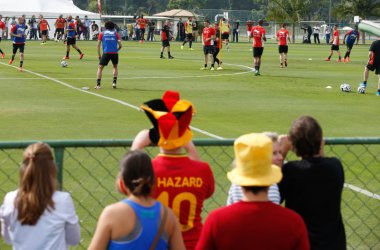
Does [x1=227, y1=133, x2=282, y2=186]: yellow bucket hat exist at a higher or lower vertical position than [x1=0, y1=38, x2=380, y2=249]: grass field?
higher

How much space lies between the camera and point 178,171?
5754 mm

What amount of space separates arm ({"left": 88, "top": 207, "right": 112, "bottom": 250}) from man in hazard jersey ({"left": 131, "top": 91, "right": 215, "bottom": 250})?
0.73 metres

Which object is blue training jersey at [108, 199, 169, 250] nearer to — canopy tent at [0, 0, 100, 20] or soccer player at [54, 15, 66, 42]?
soccer player at [54, 15, 66, 42]

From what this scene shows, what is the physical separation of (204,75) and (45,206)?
2559 cm

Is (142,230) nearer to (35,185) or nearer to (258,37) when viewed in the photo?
(35,185)

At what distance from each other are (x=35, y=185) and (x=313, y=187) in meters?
1.92

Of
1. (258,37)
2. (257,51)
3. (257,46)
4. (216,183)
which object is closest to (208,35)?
(258,37)

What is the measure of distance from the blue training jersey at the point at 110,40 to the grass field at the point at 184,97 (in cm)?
117

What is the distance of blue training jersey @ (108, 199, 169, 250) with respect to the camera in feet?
16.7

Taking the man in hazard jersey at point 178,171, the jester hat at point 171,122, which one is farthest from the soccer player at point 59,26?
the man in hazard jersey at point 178,171

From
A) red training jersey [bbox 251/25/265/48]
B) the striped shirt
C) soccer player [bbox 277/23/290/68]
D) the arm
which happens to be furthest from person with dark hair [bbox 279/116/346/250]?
soccer player [bbox 277/23/290/68]

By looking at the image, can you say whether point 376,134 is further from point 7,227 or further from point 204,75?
point 204,75

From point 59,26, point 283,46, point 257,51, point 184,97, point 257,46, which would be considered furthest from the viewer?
point 59,26

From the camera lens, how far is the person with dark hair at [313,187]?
19.2ft
